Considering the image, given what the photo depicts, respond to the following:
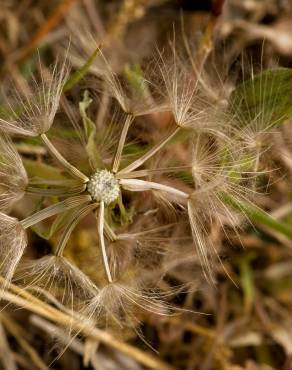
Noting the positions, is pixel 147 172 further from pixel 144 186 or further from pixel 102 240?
pixel 102 240

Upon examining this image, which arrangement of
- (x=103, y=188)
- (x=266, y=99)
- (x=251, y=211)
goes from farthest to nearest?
(x=266, y=99) → (x=251, y=211) → (x=103, y=188)

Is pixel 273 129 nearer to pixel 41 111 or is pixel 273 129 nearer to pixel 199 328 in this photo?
pixel 41 111

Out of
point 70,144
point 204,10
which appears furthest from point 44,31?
point 70,144

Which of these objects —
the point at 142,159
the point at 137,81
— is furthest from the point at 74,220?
the point at 137,81

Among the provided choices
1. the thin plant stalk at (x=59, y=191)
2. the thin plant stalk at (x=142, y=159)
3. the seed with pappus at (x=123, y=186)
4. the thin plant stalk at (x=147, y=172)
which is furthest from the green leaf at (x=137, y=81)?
the thin plant stalk at (x=59, y=191)

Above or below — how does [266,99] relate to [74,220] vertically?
below

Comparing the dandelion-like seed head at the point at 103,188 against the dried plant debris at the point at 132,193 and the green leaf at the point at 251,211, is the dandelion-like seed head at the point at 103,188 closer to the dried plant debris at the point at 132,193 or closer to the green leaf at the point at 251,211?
the dried plant debris at the point at 132,193
